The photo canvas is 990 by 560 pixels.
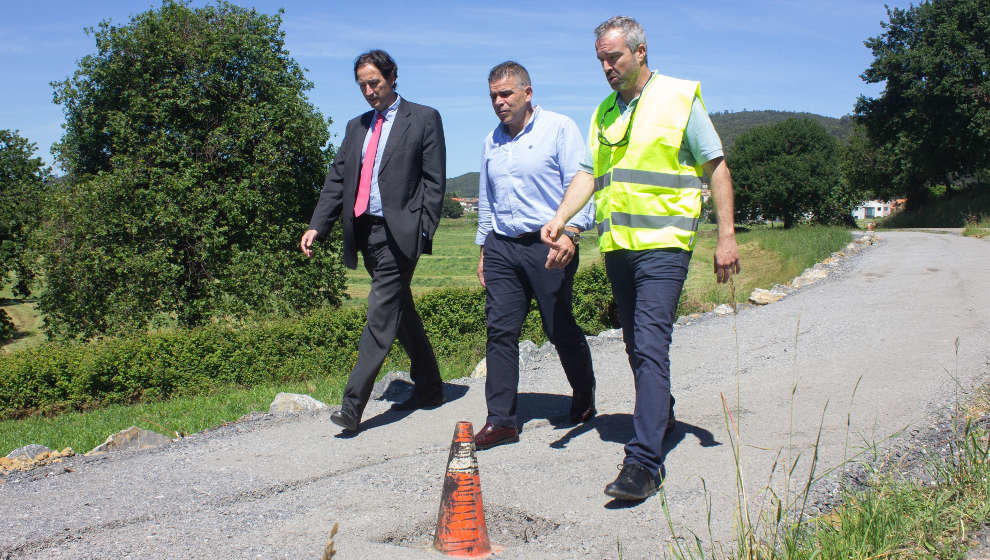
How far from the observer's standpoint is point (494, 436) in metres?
4.40

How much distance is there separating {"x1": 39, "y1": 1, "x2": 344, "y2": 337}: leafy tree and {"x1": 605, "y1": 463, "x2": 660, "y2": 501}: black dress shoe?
46.5 ft

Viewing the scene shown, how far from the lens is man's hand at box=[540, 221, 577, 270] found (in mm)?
3986

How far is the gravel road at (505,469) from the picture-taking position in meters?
3.19

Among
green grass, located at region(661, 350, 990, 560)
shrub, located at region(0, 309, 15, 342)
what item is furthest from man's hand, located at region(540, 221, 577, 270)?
shrub, located at region(0, 309, 15, 342)

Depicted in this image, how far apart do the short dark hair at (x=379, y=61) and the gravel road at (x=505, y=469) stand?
2.36 metres

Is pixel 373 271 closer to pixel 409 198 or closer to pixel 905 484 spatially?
pixel 409 198

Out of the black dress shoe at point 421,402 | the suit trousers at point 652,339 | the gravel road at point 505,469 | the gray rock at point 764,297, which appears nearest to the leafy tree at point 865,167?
the gray rock at point 764,297

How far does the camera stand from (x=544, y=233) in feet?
13.2

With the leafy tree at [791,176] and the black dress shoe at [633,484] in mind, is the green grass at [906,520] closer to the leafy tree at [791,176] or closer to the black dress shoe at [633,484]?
the black dress shoe at [633,484]

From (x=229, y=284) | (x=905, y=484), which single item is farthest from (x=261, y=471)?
(x=229, y=284)

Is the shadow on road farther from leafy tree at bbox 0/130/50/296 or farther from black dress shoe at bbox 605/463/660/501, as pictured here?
leafy tree at bbox 0/130/50/296

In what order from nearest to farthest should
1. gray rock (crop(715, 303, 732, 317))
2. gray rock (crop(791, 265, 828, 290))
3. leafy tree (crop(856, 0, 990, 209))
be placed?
gray rock (crop(715, 303, 732, 317)) < gray rock (crop(791, 265, 828, 290)) < leafy tree (crop(856, 0, 990, 209))

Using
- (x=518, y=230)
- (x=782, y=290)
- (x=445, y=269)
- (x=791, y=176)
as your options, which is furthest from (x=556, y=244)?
(x=791, y=176)

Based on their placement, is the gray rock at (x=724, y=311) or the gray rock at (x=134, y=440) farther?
the gray rock at (x=724, y=311)
